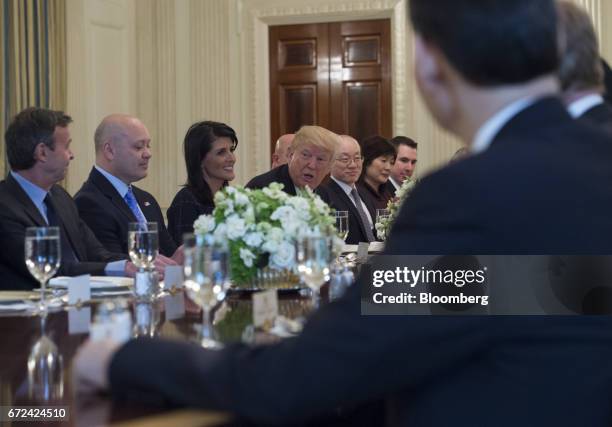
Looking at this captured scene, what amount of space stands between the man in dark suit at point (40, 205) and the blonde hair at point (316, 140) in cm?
165

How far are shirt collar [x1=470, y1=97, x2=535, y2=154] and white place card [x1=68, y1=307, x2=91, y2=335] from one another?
122 cm

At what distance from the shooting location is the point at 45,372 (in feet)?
5.25

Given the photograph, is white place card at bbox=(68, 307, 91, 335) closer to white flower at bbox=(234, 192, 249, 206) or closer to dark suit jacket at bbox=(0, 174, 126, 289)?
white flower at bbox=(234, 192, 249, 206)

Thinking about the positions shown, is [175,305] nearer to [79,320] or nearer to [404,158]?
[79,320]

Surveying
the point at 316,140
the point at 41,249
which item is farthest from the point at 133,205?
the point at 41,249

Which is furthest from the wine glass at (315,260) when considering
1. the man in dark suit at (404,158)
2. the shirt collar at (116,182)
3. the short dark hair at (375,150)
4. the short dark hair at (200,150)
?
the man in dark suit at (404,158)

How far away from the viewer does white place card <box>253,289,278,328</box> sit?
1862 mm

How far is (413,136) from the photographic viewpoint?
8164mm

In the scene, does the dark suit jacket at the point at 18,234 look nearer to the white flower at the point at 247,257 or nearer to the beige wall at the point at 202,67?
the white flower at the point at 247,257

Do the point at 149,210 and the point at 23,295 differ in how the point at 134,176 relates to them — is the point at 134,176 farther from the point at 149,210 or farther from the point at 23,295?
the point at 23,295

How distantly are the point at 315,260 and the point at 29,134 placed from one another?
6.83 feet

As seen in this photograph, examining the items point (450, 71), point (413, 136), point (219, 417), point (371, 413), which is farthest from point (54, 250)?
point (413, 136)

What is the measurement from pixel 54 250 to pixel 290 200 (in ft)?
2.40

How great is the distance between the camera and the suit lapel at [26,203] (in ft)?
11.5
